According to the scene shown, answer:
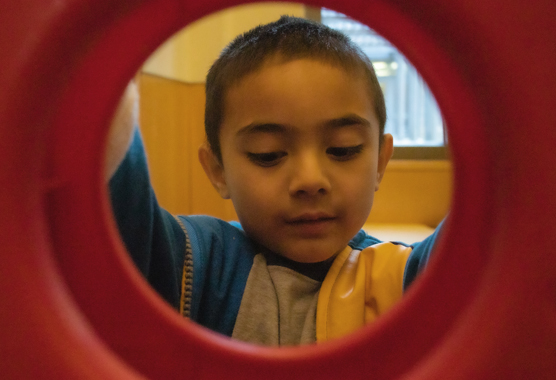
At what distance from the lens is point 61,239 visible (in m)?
0.34

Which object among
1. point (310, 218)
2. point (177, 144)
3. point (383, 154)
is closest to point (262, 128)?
point (310, 218)

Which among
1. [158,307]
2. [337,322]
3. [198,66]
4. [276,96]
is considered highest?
[198,66]

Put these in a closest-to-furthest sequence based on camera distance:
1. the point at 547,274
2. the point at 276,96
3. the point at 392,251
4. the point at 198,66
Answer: the point at 547,274, the point at 276,96, the point at 392,251, the point at 198,66

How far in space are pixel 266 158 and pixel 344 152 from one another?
0.35 feet

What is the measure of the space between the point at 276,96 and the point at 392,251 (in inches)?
12.1

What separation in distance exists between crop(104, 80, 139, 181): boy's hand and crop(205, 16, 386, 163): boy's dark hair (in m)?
0.17

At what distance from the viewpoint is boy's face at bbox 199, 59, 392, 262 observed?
57 centimetres

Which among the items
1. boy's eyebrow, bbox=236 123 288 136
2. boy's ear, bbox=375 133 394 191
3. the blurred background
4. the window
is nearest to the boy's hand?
boy's eyebrow, bbox=236 123 288 136

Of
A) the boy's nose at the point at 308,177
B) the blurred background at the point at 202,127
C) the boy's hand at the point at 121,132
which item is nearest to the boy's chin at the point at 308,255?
the boy's nose at the point at 308,177

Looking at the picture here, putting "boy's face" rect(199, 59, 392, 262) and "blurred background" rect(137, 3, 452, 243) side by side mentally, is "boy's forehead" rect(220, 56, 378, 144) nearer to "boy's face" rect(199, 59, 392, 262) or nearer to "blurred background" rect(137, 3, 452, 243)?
"boy's face" rect(199, 59, 392, 262)

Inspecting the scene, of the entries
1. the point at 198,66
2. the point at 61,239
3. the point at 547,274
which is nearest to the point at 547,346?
the point at 547,274

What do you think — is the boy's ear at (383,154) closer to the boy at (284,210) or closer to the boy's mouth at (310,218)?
the boy at (284,210)

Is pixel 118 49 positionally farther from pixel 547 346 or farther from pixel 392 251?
pixel 392 251

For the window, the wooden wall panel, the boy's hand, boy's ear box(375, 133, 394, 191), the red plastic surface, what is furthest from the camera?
the window
